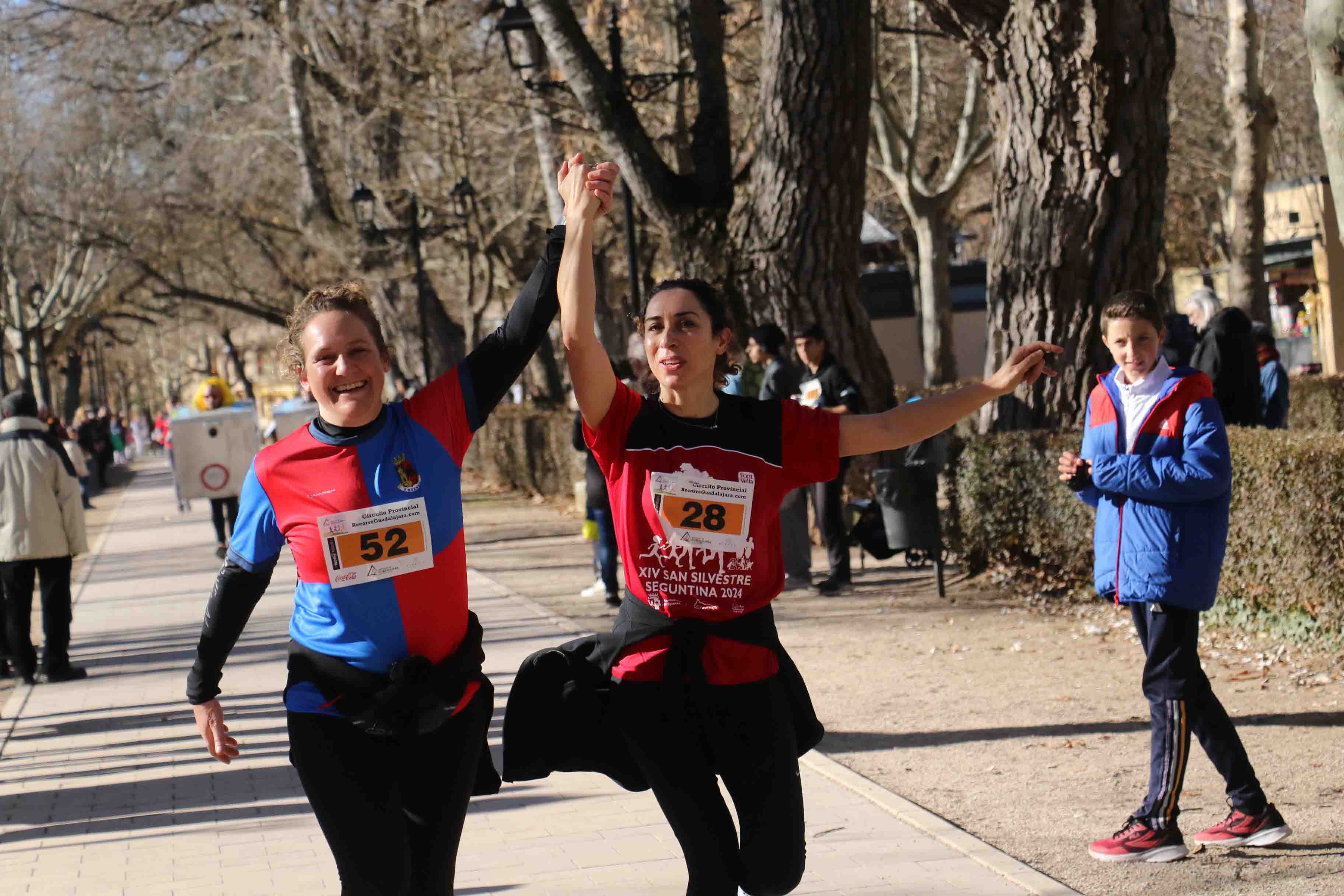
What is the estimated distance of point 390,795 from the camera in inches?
138

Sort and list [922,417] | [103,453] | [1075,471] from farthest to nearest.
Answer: [103,453] < [1075,471] < [922,417]

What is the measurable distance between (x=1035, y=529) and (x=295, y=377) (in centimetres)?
741

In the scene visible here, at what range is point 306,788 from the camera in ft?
11.6

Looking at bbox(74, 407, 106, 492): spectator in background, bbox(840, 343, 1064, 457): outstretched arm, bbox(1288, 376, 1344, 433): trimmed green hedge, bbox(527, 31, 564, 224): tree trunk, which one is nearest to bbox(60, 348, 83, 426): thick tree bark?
bbox(74, 407, 106, 492): spectator in background

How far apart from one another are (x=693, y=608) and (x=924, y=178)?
29.9m

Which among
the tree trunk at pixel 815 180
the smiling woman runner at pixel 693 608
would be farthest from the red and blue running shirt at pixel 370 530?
the tree trunk at pixel 815 180

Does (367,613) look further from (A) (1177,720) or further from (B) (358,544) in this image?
(A) (1177,720)

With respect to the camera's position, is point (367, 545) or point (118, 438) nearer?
point (367, 545)

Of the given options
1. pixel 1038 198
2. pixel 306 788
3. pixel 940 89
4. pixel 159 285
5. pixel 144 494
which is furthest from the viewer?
pixel 159 285

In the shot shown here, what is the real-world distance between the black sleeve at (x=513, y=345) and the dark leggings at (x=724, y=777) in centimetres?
75

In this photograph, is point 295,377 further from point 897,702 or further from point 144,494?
point 144,494

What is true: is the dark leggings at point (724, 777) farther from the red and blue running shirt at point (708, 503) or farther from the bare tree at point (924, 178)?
the bare tree at point (924, 178)

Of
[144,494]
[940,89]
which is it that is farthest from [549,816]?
[144,494]

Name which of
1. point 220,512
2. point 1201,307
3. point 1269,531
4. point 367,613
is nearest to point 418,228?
point 220,512
